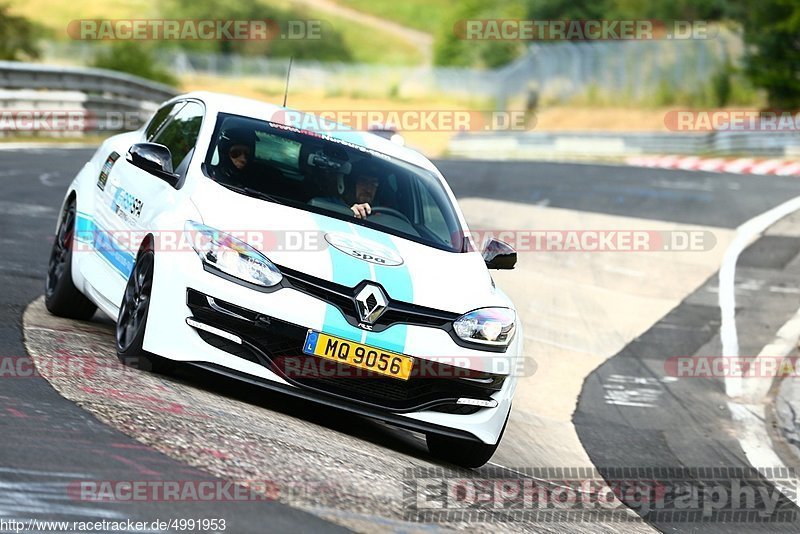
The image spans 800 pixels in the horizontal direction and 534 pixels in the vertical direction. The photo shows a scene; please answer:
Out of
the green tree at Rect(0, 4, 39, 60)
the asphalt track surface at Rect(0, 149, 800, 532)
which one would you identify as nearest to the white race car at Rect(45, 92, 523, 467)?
the asphalt track surface at Rect(0, 149, 800, 532)

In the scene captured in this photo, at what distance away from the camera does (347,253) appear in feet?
21.2

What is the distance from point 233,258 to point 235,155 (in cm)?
116

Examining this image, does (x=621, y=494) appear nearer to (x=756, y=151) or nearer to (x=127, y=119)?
(x=127, y=119)

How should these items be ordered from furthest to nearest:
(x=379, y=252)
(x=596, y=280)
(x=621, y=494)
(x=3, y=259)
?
(x=596, y=280) < (x=3, y=259) < (x=621, y=494) < (x=379, y=252)

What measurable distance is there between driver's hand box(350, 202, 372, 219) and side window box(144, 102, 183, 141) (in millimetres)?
1689

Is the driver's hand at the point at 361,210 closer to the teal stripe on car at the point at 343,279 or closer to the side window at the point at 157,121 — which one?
the teal stripe on car at the point at 343,279

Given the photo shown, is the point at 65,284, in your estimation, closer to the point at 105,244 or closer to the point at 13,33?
the point at 105,244

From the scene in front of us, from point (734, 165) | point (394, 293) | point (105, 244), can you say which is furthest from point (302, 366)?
point (734, 165)

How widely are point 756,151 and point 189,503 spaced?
106 ft

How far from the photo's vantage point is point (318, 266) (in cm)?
626

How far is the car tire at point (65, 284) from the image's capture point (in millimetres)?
8102

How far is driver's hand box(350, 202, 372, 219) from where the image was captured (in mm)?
7188

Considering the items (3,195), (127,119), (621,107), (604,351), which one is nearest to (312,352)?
(604,351)

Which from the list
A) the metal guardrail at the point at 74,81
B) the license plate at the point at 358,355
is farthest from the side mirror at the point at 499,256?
the metal guardrail at the point at 74,81
